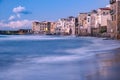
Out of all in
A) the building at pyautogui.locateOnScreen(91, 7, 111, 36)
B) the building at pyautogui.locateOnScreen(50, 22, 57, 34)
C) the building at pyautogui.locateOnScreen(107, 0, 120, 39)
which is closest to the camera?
the building at pyautogui.locateOnScreen(107, 0, 120, 39)

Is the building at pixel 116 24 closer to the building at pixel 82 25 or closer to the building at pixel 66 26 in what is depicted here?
the building at pixel 82 25

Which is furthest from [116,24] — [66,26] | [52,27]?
[52,27]

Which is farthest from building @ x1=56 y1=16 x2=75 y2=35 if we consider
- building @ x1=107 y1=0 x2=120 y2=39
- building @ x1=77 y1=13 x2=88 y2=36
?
building @ x1=107 y1=0 x2=120 y2=39

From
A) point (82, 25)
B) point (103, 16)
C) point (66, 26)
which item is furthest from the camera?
point (66, 26)

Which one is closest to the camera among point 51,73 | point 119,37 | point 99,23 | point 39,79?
point 39,79

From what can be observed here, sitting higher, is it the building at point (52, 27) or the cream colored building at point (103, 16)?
the cream colored building at point (103, 16)

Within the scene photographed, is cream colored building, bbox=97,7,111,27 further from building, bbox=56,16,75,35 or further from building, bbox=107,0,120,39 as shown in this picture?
building, bbox=56,16,75,35

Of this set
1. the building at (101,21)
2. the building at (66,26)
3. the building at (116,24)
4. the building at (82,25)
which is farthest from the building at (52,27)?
the building at (116,24)

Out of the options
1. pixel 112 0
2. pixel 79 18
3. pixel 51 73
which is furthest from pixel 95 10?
pixel 51 73

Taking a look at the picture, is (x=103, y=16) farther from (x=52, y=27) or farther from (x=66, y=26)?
(x=52, y=27)

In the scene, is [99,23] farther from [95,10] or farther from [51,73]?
[51,73]

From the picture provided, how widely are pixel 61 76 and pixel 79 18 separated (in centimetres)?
11898

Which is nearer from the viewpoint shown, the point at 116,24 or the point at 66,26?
the point at 116,24

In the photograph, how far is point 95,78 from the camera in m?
11.6
